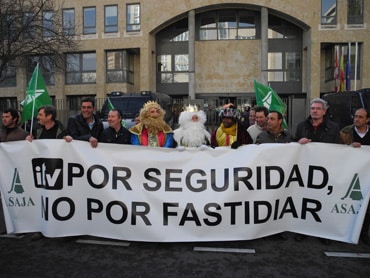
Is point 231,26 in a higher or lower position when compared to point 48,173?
higher

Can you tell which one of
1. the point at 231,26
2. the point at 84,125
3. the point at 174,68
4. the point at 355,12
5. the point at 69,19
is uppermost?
the point at 69,19

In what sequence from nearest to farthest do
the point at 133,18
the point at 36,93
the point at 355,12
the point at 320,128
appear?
1. the point at 320,128
2. the point at 36,93
3. the point at 355,12
4. the point at 133,18

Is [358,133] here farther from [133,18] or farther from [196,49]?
[133,18]

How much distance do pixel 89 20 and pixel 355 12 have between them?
2171 cm

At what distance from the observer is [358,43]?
2867 cm

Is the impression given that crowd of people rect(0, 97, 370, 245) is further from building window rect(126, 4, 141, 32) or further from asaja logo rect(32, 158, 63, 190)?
building window rect(126, 4, 141, 32)

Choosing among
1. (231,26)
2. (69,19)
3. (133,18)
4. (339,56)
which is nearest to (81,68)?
(69,19)

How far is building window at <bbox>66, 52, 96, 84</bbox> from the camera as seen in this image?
31.5 meters

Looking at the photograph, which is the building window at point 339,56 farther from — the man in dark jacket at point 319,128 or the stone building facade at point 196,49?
the man in dark jacket at point 319,128

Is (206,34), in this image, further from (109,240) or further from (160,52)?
(109,240)

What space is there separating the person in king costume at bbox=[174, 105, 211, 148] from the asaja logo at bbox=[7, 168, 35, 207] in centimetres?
219

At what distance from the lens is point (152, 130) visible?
521 cm

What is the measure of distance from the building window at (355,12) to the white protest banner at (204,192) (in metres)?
28.0

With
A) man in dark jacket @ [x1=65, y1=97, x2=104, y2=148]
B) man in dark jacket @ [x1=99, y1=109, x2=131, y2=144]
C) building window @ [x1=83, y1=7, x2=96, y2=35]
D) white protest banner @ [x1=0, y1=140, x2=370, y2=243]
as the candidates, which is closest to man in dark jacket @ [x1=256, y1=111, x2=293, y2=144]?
white protest banner @ [x1=0, y1=140, x2=370, y2=243]
